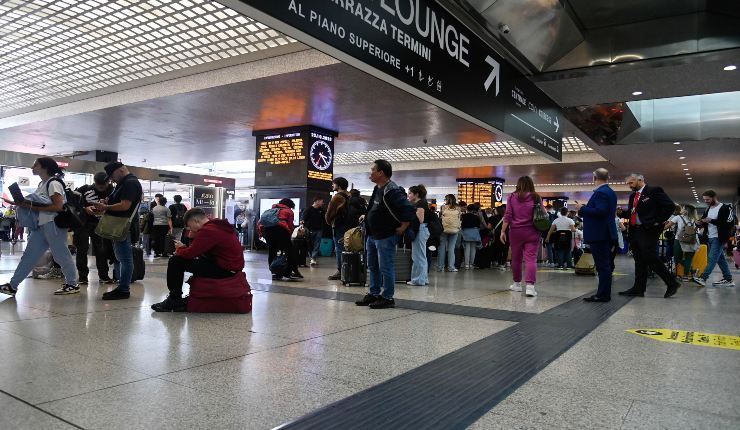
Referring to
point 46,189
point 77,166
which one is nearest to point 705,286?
point 46,189

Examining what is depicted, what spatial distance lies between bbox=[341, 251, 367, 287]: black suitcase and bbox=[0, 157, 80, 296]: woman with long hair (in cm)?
368

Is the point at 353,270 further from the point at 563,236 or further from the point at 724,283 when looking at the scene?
the point at 563,236

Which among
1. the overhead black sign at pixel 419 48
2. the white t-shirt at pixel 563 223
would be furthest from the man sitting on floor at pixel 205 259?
the white t-shirt at pixel 563 223

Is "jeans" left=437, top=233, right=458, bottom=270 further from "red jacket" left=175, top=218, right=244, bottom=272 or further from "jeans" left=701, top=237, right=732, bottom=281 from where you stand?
"red jacket" left=175, top=218, right=244, bottom=272

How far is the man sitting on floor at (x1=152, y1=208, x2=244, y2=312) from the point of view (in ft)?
16.3

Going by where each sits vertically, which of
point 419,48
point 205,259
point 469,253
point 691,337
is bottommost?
point 691,337

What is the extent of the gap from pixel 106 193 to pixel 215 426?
6.33 metres

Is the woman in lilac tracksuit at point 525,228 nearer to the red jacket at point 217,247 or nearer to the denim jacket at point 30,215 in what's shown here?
the red jacket at point 217,247

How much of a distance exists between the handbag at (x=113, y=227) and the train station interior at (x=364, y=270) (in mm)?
743

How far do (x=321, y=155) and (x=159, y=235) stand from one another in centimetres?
526

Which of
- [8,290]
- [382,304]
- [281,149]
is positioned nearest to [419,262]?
[382,304]

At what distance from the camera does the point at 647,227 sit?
7.56 m

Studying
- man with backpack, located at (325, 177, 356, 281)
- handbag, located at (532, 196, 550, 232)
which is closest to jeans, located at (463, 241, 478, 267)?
man with backpack, located at (325, 177, 356, 281)

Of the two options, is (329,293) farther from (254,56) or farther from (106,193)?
(254,56)
